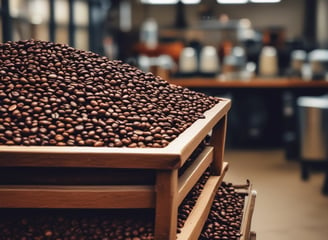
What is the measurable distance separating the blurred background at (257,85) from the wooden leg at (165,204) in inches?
90.0

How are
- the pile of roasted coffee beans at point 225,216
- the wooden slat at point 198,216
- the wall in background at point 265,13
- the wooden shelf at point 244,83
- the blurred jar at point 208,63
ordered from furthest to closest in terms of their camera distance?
the wall in background at point 265,13, the blurred jar at point 208,63, the wooden shelf at point 244,83, the pile of roasted coffee beans at point 225,216, the wooden slat at point 198,216

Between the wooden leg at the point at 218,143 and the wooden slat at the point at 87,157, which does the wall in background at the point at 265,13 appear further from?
the wooden slat at the point at 87,157

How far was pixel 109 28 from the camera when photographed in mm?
13617

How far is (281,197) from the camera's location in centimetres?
479

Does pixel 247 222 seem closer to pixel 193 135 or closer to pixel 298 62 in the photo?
pixel 193 135

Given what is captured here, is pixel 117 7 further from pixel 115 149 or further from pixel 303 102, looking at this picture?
pixel 115 149

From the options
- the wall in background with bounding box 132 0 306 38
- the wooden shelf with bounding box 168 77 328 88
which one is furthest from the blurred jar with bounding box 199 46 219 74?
the wall in background with bounding box 132 0 306 38

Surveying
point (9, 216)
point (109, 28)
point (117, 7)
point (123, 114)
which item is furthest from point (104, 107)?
point (117, 7)

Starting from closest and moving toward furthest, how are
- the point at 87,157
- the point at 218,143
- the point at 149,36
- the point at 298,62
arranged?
the point at 87,157 → the point at 218,143 → the point at 298,62 → the point at 149,36

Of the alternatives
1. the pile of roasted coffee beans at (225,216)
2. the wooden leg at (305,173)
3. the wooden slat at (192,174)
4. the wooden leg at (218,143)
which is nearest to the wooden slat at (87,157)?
the wooden slat at (192,174)

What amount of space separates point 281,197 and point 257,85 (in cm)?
257

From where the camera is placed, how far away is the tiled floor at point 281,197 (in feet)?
12.5

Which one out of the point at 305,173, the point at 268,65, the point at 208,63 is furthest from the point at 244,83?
the point at 305,173

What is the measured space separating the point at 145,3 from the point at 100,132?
1379 cm
